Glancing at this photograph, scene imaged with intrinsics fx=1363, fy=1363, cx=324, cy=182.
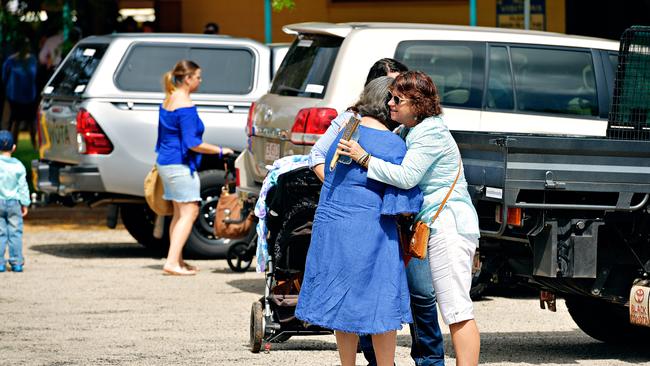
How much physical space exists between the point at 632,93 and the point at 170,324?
3552 millimetres

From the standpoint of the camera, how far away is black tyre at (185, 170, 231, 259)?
1294 cm

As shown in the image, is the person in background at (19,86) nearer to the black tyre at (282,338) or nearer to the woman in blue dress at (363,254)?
the black tyre at (282,338)

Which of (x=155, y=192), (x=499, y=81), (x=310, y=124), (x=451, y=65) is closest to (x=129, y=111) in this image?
(x=155, y=192)

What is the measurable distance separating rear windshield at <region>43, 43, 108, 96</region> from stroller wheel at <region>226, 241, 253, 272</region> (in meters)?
2.19

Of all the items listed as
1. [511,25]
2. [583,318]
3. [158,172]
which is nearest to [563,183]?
[583,318]

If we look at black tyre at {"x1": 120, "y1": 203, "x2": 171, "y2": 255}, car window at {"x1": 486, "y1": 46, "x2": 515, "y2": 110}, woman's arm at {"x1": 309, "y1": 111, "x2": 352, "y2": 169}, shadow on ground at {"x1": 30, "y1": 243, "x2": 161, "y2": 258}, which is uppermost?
woman's arm at {"x1": 309, "y1": 111, "x2": 352, "y2": 169}

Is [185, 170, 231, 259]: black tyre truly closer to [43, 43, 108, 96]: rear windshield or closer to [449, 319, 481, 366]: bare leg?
[43, 43, 108, 96]: rear windshield

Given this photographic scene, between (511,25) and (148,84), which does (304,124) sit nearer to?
(148,84)

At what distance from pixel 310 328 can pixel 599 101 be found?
3784 mm

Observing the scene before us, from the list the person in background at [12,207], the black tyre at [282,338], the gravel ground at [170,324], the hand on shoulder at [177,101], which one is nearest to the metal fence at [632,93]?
the gravel ground at [170,324]

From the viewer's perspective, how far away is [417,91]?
6.68 metres

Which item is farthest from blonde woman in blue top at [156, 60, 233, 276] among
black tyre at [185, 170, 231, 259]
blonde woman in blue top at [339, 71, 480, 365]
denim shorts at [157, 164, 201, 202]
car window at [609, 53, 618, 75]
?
blonde woman in blue top at [339, 71, 480, 365]

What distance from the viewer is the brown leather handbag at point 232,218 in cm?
1136

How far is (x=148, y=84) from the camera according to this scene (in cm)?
1311
